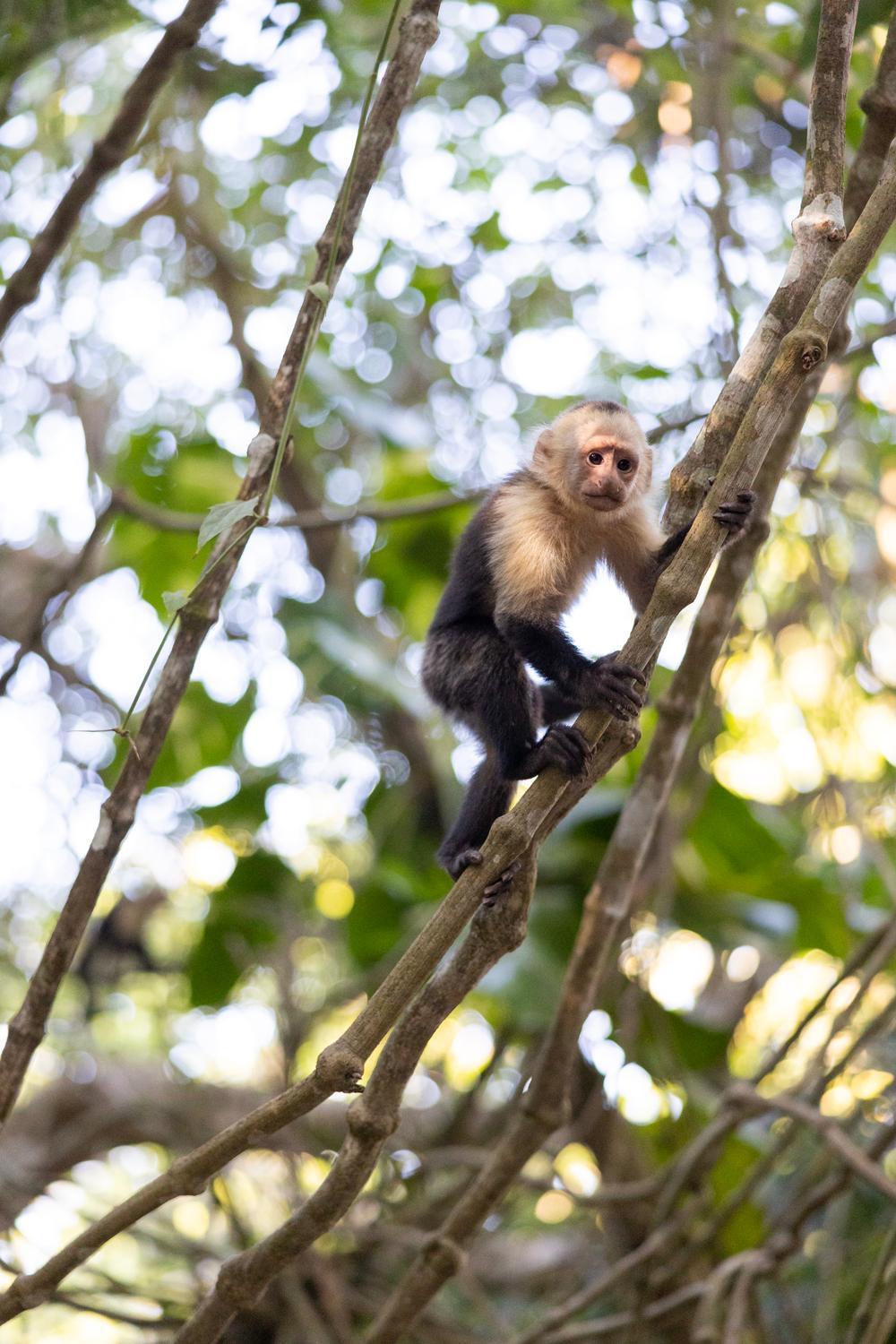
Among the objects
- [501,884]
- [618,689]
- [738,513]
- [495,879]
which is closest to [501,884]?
[501,884]

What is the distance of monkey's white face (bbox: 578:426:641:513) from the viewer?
3.24 m

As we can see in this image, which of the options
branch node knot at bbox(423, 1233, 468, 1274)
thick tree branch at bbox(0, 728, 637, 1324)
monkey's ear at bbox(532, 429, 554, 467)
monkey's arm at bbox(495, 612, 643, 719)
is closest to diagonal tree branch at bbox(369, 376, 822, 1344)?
branch node knot at bbox(423, 1233, 468, 1274)

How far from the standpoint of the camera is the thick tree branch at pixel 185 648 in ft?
7.69

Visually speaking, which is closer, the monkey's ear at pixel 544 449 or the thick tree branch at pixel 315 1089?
the thick tree branch at pixel 315 1089

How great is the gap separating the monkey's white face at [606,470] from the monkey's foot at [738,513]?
76 centimetres

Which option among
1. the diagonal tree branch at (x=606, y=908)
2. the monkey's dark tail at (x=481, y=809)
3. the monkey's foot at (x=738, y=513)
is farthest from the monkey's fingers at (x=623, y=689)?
the monkey's dark tail at (x=481, y=809)

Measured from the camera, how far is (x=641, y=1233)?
4.44 m

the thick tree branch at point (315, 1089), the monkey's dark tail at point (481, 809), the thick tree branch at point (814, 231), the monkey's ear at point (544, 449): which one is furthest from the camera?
the monkey's ear at point (544, 449)

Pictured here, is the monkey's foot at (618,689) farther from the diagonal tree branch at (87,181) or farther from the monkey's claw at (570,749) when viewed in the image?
the diagonal tree branch at (87,181)

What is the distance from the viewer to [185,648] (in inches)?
93.9

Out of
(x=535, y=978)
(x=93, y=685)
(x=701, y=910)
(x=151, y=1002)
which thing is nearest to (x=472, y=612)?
(x=535, y=978)

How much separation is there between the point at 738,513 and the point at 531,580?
77 centimetres

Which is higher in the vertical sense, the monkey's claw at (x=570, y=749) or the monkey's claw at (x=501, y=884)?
the monkey's claw at (x=570, y=749)

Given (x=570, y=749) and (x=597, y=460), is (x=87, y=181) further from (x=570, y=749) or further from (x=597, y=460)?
(x=570, y=749)
